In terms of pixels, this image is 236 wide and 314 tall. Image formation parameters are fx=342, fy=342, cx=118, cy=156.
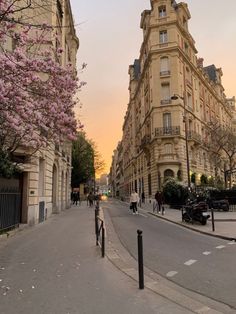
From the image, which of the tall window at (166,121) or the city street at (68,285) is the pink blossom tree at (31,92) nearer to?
the city street at (68,285)

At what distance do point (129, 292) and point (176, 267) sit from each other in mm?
2447

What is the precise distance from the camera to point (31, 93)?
10.9 m

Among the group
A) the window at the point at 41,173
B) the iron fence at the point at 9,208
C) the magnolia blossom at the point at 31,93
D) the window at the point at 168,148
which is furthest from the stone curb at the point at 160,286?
the window at the point at 168,148

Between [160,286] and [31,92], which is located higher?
[31,92]

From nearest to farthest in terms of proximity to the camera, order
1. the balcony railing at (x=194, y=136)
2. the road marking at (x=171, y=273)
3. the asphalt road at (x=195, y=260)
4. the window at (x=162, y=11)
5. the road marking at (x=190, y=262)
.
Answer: the asphalt road at (x=195, y=260), the road marking at (x=171, y=273), the road marking at (x=190, y=262), the balcony railing at (x=194, y=136), the window at (x=162, y=11)

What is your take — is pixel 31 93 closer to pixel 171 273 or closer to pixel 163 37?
pixel 171 273

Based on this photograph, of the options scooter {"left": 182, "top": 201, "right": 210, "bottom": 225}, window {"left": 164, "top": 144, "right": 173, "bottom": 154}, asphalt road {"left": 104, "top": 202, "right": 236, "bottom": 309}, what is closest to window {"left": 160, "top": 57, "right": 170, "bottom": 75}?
window {"left": 164, "top": 144, "right": 173, "bottom": 154}

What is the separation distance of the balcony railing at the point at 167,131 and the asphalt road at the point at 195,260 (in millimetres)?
28554

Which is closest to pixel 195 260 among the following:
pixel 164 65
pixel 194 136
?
pixel 194 136

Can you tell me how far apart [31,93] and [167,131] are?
3252 cm

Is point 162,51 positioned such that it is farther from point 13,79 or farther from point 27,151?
point 13,79

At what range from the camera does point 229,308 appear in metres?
5.10

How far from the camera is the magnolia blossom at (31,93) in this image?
9242mm

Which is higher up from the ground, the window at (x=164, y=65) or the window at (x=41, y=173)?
the window at (x=164, y=65)
